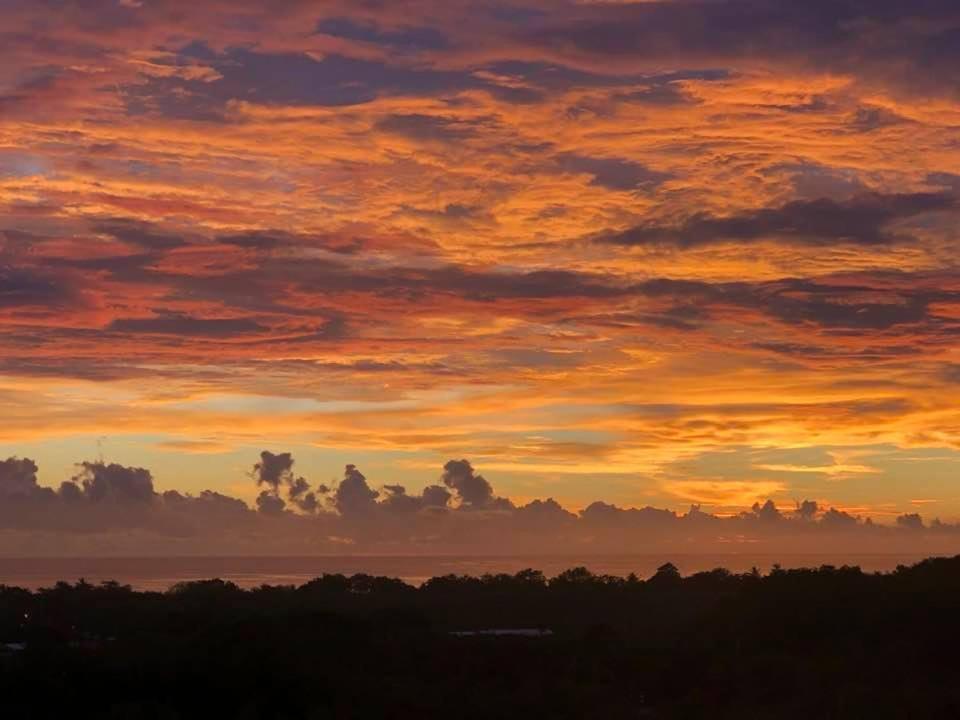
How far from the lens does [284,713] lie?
35.7 meters

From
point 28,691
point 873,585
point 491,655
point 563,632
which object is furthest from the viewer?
point 873,585

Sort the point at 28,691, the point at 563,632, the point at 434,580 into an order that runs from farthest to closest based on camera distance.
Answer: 1. the point at 434,580
2. the point at 563,632
3. the point at 28,691

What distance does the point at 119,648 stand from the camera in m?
42.4

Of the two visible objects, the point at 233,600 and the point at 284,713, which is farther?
the point at 233,600

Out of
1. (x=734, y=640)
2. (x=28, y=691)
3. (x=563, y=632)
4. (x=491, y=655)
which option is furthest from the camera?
(x=563, y=632)

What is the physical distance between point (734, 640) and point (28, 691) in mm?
28825

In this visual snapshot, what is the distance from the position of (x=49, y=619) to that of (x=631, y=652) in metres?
31.2

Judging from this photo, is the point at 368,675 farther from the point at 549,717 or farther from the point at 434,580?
the point at 434,580

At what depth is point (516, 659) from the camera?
46.2m

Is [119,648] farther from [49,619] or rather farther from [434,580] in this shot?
[434,580]

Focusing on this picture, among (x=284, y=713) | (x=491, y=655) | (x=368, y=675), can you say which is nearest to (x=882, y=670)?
(x=491, y=655)

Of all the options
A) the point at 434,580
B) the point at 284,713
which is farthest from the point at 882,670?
the point at 434,580

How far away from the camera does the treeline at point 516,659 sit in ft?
120

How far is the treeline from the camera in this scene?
120 ft
